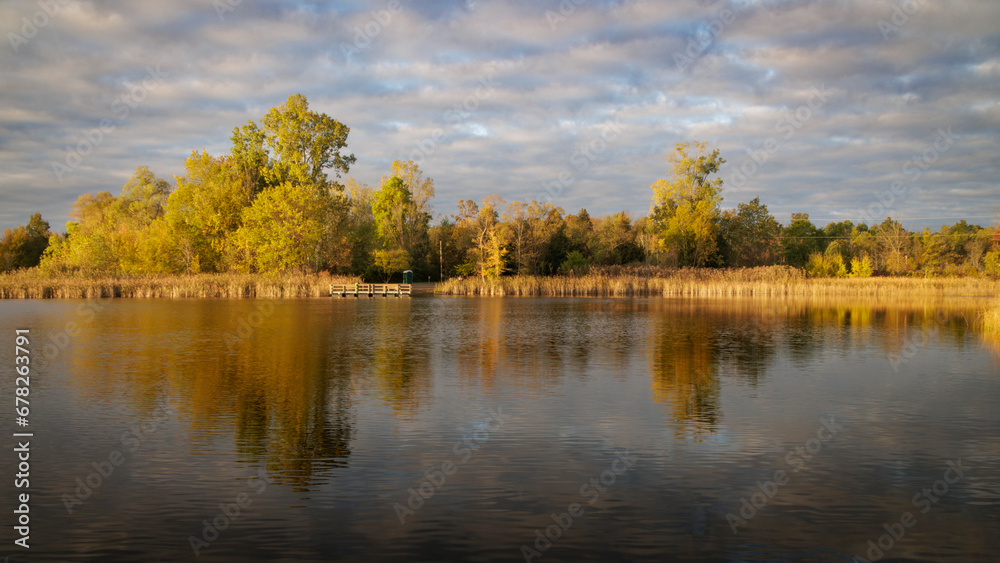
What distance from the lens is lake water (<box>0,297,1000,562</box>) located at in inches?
251

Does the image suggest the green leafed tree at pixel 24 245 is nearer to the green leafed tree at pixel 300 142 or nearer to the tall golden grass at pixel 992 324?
the green leafed tree at pixel 300 142

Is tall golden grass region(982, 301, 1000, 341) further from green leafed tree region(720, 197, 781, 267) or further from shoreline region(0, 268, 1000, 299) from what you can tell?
green leafed tree region(720, 197, 781, 267)

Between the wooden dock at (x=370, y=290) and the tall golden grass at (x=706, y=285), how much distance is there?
4665 millimetres

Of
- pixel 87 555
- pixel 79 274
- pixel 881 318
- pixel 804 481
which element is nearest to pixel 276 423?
pixel 87 555

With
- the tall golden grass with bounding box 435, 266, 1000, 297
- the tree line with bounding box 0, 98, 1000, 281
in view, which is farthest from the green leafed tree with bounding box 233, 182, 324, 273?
the tall golden grass with bounding box 435, 266, 1000, 297

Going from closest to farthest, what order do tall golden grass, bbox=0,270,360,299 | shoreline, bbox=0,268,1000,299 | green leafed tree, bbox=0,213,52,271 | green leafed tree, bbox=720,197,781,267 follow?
tall golden grass, bbox=0,270,360,299, shoreline, bbox=0,268,1000,299, green leafed tree, bbox=720,197,781,267, green leafed tree, bbox=0,213,52,271

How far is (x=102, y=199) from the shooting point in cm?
9625

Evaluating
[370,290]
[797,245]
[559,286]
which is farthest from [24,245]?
[797,245]

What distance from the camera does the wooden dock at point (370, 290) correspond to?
5478 centimetres

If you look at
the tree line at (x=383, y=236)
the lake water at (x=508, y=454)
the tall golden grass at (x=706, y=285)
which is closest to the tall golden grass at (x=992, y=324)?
the lake water at (x=508, y=454)

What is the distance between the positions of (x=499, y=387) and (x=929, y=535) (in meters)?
8.64

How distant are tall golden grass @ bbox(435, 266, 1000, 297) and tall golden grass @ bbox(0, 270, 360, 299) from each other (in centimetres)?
1332

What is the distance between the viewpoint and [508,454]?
9.05 metres

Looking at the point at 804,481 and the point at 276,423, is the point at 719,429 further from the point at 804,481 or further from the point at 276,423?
the point at 276,423
